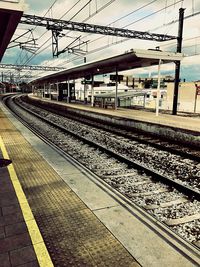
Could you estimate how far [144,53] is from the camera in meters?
15.2

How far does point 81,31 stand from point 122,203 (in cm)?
1813

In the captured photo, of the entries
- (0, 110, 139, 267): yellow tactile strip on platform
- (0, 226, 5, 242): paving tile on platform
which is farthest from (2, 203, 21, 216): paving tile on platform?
(0, 226, 5, 242): paving tile on platform

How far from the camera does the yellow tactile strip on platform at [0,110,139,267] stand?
2834 millimetres

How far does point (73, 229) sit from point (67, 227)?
112 mm

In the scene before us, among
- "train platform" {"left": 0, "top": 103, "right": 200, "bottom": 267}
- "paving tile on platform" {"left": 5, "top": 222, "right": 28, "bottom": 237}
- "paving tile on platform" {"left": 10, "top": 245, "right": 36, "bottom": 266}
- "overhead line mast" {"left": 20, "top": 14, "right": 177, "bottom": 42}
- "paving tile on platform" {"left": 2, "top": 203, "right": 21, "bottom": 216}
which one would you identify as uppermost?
"overhead line mast" {"left": 20, "top": 14, "right": 177, "bottom": 42}

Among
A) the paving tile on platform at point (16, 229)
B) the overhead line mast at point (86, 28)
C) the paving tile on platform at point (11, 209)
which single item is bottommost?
the paving tile on platform at point (16, 229)

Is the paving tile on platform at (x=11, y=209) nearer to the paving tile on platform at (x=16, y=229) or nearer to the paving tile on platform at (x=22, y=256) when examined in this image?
the paving tile on platform at (x=16, y=229)

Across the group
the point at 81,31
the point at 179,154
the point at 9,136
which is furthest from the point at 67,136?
the point at 81,31

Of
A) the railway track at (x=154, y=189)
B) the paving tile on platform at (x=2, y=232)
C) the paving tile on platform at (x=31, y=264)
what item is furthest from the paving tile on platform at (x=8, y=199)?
the railway track at (x=154, y=189)

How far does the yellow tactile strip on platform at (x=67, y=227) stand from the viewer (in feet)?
9.30

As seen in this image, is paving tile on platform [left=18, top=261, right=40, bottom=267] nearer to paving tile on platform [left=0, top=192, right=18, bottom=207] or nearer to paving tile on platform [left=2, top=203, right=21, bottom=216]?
paving tile on platform [left=2, top=203, right=21, bottom=216]

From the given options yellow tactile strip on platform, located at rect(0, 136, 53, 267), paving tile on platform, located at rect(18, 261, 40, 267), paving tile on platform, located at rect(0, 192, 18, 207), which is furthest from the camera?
paving tile on platform, located at rect(0, 192, 18, 207)

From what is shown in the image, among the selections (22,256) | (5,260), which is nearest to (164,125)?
(22,256)

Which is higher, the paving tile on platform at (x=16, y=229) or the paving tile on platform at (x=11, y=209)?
the paving tile on platform at (x=11, y=209)
